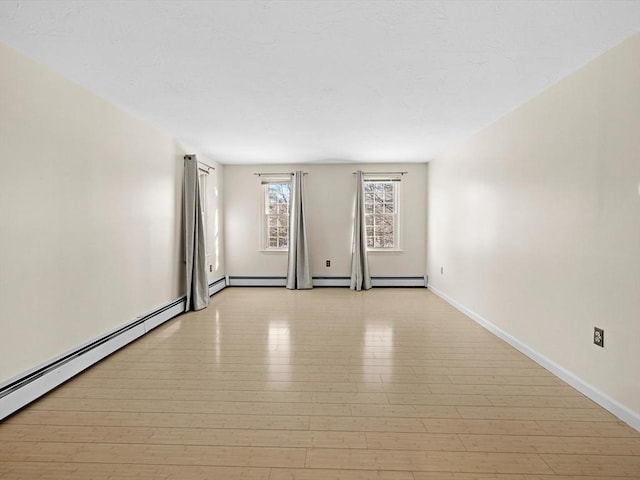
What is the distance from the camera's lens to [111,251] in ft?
10.0

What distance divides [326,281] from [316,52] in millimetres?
4596

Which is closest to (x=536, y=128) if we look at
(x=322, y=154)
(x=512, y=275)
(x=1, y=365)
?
(x=512, y=275)

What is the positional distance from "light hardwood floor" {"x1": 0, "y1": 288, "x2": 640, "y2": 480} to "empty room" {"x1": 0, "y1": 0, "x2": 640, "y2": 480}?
0.02 metres

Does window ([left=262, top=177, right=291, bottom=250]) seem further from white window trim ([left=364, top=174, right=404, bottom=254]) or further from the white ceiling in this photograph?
the white ceiling

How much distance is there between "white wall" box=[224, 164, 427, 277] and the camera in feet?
20.5

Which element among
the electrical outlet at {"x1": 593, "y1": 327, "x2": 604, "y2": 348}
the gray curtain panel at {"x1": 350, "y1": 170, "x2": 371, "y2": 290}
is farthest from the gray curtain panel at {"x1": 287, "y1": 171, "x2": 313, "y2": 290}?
the electrical outlet at {"x1": 593, "y1": 327, "x2": 604, "y2": 348}

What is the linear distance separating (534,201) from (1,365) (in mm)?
3965

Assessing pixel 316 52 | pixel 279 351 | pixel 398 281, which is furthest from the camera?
pixel 398 281

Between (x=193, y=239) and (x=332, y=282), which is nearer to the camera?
(x=193, y=239)

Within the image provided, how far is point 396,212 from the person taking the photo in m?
6.30

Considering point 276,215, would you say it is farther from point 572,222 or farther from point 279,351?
point 572,222

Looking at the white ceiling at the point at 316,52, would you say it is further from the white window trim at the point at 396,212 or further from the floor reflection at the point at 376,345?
the white window trim at the point at 396,212

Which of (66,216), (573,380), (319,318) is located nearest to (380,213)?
(319,318)

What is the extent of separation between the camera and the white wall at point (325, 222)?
6238mm
